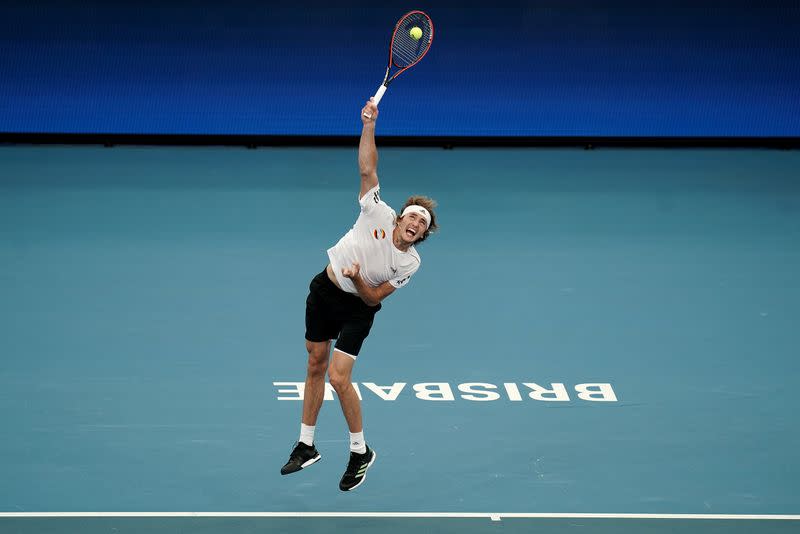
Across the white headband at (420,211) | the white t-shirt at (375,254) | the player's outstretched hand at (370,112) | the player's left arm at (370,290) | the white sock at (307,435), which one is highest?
the player's outstretched hand at (370,112)

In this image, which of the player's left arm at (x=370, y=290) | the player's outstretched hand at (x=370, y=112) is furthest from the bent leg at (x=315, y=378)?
the player's outstretched hand at (x=370, y=112)

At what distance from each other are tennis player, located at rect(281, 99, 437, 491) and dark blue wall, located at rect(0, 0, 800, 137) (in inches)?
486

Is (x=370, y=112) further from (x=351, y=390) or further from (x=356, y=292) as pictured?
(x=351, y=390)

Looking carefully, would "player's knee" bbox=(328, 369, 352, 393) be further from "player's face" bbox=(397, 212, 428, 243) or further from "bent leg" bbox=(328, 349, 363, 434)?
"player's face" bbox=(397, 212, 428, 243)

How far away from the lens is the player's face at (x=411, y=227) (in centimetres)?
760

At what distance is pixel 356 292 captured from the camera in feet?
25.9

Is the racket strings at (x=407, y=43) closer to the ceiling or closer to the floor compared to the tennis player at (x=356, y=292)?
closer to the ceiling

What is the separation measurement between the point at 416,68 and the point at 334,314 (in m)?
12.9

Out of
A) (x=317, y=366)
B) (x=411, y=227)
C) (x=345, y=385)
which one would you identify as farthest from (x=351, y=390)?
(x=411, y=227)

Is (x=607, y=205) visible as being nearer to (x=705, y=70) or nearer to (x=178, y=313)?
(x=705, y=70)

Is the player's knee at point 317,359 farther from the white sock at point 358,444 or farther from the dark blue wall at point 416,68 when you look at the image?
the dark blue wall at point 416,68

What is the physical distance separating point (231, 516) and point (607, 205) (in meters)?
9.73

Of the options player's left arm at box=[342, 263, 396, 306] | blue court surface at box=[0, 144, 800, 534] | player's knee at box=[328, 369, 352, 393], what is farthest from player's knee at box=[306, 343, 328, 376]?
blue court surface at box=[0, 144, 800, 534]

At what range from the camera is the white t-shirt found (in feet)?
25.4
